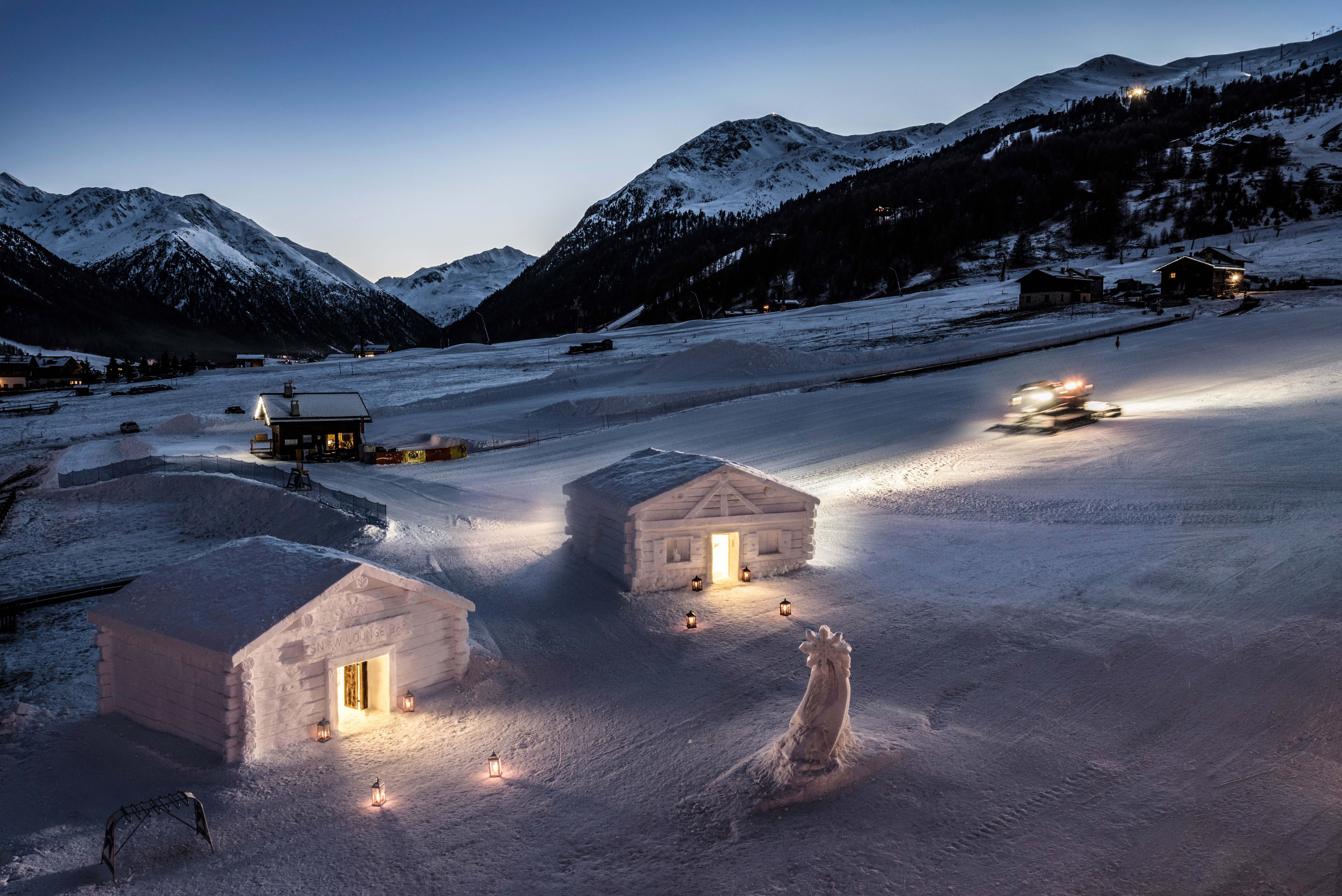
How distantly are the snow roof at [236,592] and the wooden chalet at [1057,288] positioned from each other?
7973cm

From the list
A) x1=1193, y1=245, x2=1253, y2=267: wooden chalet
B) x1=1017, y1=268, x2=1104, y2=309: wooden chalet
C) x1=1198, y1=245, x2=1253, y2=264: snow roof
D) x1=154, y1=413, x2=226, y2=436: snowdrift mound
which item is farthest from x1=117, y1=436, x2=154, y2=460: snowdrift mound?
x1=1198, y1=245, x2=1253, y2=264: snow roof

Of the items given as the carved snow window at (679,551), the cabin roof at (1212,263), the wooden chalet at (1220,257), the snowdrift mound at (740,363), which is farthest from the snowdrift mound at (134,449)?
the wooden chalet at (1220,257)

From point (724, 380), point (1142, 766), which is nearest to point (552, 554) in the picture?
point (1142, 766)

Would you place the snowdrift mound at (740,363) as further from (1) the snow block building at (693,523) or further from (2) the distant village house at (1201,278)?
(1) the snow block building at (693,523)

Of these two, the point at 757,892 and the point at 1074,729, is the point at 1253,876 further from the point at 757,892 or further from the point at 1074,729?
the point at 757,892

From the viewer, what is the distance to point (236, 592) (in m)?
14.1

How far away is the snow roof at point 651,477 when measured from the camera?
20750 mm

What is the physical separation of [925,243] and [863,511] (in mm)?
137563

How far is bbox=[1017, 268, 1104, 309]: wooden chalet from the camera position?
82.0m

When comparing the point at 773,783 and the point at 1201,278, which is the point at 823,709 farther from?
the point at 1201,278

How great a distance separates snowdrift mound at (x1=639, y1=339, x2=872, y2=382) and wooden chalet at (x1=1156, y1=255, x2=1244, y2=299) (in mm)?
36537

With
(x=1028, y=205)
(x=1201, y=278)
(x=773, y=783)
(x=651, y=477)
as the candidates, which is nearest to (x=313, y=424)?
(x=651, y=477)

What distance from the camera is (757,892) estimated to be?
918 centimetres

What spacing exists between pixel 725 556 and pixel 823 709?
34.9ft
